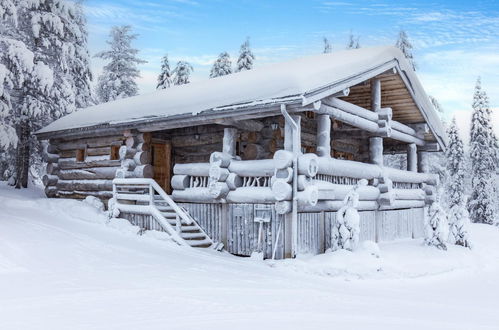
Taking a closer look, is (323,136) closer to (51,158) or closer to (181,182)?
(181,182)

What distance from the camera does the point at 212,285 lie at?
8883mm

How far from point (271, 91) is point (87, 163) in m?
9.12

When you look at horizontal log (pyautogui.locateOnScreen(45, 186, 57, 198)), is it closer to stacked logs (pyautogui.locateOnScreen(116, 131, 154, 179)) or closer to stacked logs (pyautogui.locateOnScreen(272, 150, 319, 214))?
stacked logs (pyautogui.locateOnScreen(116, 131, 154, 179))

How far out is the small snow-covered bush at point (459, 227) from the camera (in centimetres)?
1627

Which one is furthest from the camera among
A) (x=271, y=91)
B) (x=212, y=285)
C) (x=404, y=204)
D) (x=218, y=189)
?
(x=404, y=204)

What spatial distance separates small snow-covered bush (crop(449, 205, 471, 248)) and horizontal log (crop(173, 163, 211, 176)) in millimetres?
8440

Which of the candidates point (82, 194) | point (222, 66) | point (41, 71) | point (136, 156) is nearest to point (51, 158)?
point (82, 194)

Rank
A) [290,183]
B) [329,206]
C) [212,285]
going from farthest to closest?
1. [329,206]
2. [290,183]
3. [212,285]

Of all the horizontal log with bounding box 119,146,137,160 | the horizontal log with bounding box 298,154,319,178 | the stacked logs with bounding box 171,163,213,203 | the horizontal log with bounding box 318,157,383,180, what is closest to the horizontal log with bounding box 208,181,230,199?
the stacked logs with bounding box 171,163,213,203

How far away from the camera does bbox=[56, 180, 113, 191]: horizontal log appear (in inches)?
690

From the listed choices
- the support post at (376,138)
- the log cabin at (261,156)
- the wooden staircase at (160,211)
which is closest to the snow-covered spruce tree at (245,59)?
the log cabin at (261,156)

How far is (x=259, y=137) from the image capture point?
50.5 ft

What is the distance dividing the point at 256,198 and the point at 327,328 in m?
6.63

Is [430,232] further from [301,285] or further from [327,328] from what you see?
[327,328]
